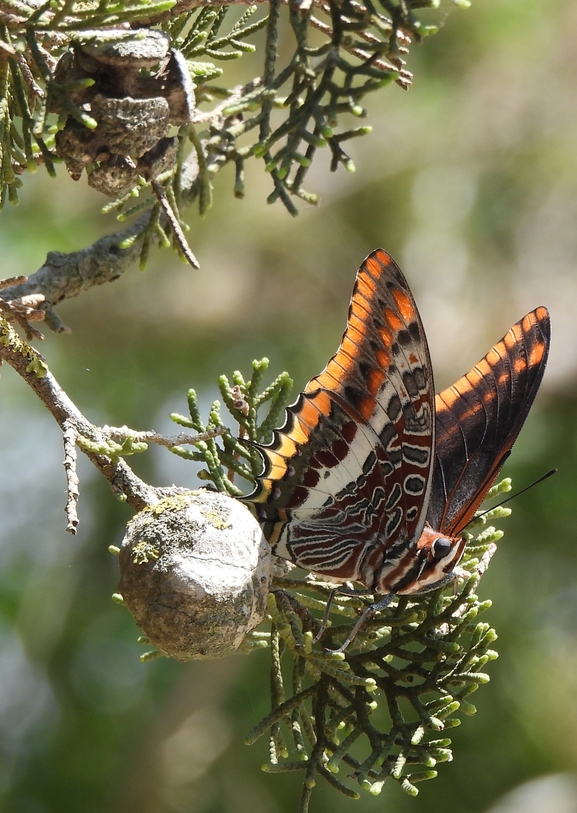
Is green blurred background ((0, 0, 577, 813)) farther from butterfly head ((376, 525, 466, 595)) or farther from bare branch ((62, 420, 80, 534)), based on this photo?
bare branch ((62, 420, 80, 534))

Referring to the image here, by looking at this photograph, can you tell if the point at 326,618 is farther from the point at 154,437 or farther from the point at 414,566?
the point at 154,437

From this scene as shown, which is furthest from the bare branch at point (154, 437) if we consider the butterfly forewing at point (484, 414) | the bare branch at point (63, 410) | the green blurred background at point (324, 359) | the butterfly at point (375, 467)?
the green blurred background at point (324, 359)

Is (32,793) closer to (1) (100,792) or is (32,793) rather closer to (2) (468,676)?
(1) (100,792)

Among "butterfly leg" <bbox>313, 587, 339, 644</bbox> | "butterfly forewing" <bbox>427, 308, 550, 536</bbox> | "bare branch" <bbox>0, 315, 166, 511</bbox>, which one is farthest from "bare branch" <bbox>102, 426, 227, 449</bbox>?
"butterfly forewing" <bbox>427, 308, 550, 536</bbox>

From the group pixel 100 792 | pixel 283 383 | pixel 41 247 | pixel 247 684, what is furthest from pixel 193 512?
pixel 100 792

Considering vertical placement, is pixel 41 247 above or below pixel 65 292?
above
